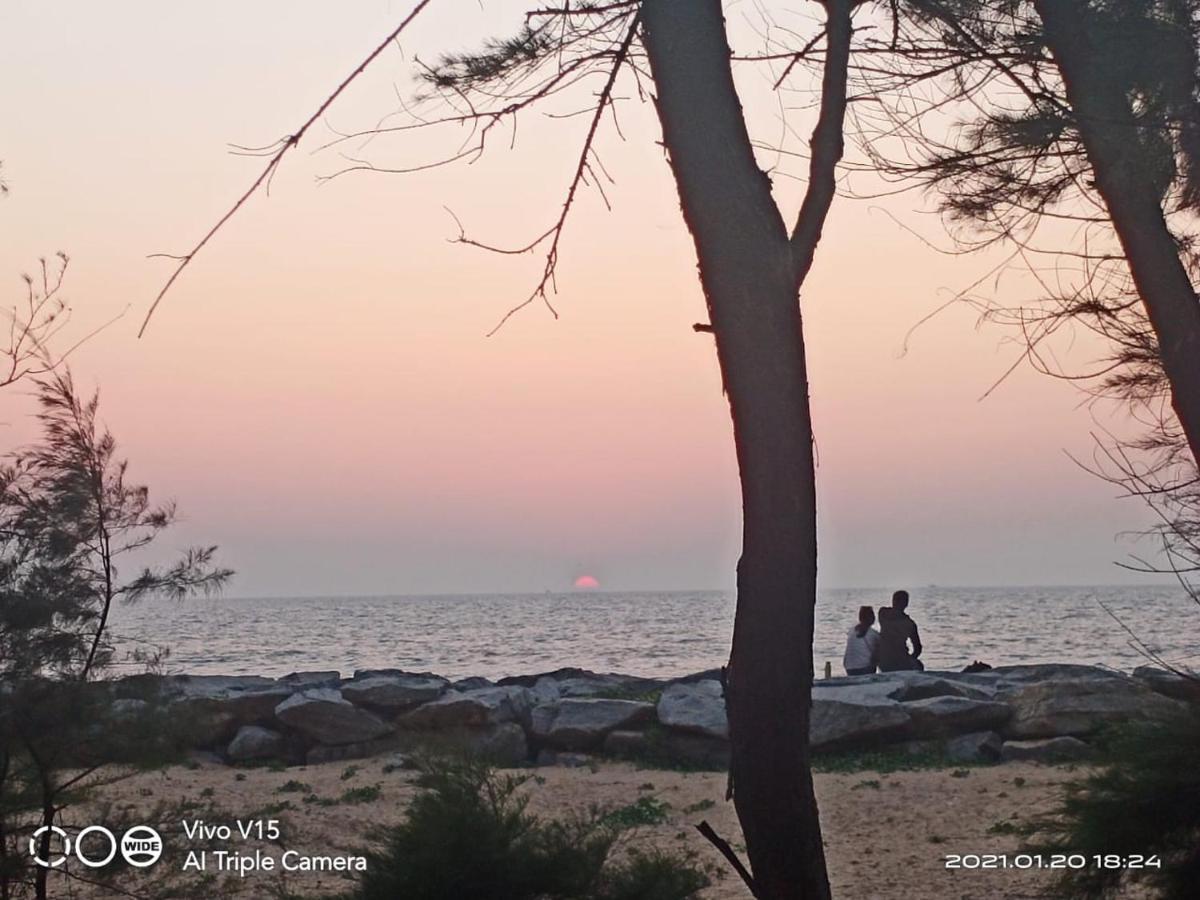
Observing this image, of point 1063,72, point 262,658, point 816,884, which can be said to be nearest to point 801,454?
point 816,884

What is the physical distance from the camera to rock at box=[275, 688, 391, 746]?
42.8ft

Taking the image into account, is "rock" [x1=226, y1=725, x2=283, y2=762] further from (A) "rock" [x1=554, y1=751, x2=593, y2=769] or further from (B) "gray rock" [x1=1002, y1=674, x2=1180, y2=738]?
(B) "gray rock" [x1=1002, y1=674, x2=1180, y2=738]

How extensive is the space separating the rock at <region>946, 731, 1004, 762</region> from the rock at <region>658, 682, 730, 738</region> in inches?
83.3

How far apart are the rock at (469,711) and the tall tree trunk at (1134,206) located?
344 inches

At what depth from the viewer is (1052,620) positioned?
6300 centimetres

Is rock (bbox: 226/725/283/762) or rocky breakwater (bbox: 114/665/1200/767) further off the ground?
rocky breakwater (bbox: 114/665/1200/767)

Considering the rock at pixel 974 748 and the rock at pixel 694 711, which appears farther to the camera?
the rock at pixel 694 711

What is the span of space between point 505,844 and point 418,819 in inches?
13.0

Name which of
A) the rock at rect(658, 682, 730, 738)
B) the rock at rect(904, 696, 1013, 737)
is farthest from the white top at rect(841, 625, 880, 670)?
the rock at rect(904, 696, 1013, 737)

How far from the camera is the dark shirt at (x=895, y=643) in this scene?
49.1ft

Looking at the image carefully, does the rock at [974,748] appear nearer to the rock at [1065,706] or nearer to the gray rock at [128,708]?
the rock at [1065,706]

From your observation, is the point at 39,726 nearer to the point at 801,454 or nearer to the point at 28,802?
the point at 28,802

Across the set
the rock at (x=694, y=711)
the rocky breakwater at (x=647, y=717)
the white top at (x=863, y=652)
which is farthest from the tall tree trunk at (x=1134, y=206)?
the white top at (x=863, y=652)

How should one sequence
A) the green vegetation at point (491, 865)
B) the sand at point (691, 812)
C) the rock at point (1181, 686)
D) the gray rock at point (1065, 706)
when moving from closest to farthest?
the green vegetation at point (491, 865) → the rock at point (1181, 686) → the sand at point (691, 812) → the gray rock at point (1065, 706)
